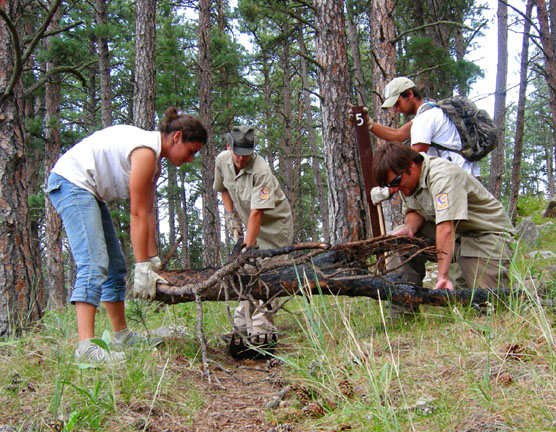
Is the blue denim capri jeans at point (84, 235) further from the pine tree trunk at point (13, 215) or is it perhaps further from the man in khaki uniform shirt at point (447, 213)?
the man in khaki uniform shirt at point (447, 213)

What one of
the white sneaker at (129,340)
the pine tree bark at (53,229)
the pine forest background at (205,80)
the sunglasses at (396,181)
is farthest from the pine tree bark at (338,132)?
the pine tree bark at (53,229)

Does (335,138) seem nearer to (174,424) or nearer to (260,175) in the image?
(260,175)

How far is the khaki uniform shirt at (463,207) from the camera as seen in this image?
10.3 feet

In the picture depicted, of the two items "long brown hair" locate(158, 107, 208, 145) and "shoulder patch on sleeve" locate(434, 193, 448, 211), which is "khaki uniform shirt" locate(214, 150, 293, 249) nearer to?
"long brown hair" locate(158, 107, 208, 145)

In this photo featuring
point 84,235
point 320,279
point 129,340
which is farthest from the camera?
point 320,279

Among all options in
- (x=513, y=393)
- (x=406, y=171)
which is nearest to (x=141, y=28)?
(x=406, y=171)

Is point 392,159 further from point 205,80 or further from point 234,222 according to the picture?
point 205,80

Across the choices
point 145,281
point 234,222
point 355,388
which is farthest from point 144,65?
point 355,388

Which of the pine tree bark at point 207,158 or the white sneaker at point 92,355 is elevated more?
the pine tree bark at point 207,158

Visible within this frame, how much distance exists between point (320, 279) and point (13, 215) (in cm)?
233

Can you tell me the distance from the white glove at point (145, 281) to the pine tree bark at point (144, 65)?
5084mm

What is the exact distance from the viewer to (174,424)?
1880 mm

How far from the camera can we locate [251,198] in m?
4.15

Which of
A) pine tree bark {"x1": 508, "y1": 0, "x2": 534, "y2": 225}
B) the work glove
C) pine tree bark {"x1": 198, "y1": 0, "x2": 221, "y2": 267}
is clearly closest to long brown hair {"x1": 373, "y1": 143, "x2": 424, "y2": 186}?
the work glove
